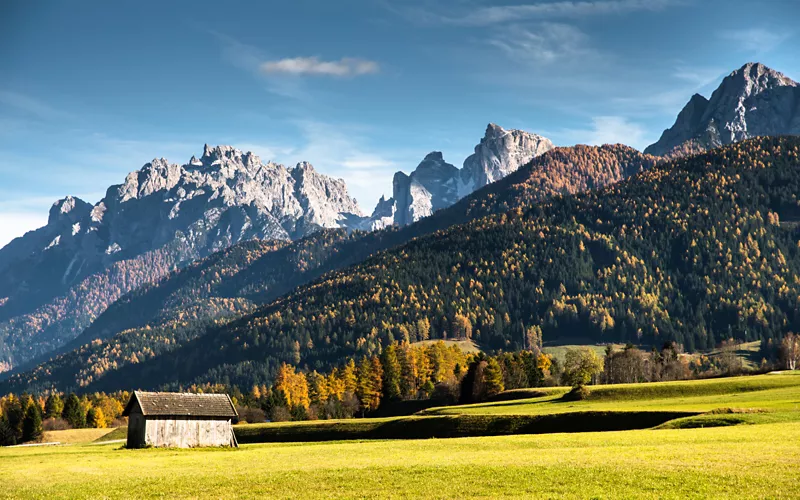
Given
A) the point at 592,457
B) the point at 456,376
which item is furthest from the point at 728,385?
the point at 456,376

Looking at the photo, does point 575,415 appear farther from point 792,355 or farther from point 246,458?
point 792,355

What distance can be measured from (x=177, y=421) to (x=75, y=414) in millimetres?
118931

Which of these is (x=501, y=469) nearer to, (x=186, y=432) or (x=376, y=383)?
(x=186, y=432)

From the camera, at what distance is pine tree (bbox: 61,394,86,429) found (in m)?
193

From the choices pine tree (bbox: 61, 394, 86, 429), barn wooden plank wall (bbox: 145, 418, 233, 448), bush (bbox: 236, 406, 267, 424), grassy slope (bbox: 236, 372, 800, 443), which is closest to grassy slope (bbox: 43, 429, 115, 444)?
bush (bbox: 236, 406, 267, 424)

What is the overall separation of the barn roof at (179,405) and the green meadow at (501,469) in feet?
48.1

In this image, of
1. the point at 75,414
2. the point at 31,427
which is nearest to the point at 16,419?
the point at 31,427

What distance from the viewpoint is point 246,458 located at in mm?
63469

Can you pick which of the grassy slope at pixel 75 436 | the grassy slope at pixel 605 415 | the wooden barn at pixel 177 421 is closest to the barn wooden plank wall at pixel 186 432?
the wooden barn at pixel 177 421

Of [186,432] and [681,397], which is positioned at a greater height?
[681,397]

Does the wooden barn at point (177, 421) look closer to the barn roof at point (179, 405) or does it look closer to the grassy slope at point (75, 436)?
the barn roof at point (179, 405)

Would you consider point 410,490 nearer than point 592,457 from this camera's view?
Yes

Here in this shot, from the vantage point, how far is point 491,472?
4169cm

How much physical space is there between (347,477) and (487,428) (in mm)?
51788
